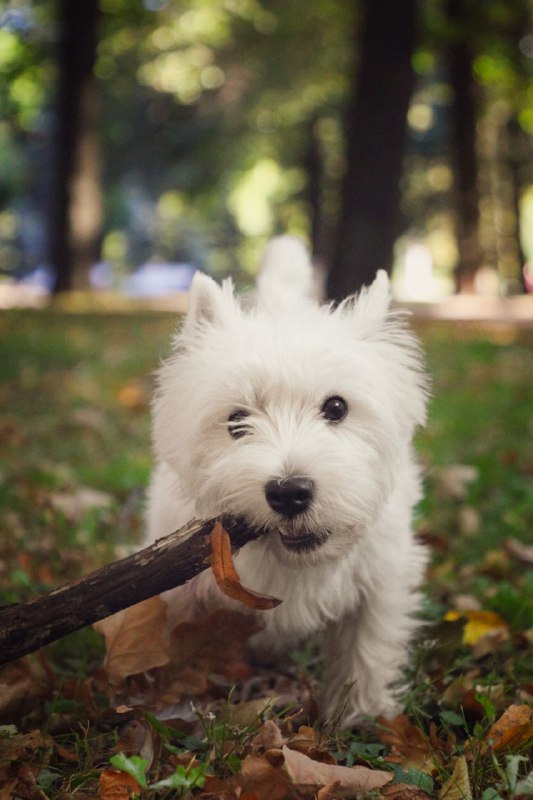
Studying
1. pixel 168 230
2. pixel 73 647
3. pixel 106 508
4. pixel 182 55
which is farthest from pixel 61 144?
pixel 168 230

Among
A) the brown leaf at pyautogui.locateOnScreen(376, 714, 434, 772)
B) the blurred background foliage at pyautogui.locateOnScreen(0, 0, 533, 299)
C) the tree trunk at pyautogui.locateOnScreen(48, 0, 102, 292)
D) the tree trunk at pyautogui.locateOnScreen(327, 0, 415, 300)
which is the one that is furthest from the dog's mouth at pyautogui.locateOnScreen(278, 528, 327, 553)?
the tree trunk at pyautogui.locateOnScreen(48, 0, 102, 292)

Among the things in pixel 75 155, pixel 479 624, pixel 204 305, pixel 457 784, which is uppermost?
pixel 75 155

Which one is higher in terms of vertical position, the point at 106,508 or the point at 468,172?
the point at 468,172

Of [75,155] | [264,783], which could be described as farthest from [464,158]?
[264,783]

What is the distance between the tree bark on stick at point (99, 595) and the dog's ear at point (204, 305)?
86 cm

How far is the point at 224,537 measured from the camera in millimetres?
2168

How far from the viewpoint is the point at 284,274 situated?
3.87 meters

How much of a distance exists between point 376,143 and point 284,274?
694 centimetres

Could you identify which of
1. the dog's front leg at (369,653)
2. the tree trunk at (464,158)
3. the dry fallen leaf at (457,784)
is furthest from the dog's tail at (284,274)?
the tree trunk at (464,158)

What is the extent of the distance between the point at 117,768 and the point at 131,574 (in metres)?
0.47

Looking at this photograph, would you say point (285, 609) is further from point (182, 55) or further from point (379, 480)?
point (182, 55)

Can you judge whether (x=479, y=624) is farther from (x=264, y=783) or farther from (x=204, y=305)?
(x=204, y=305)

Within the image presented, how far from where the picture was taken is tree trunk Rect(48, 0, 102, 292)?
601 inches

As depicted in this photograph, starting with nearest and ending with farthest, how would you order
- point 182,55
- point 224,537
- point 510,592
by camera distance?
point 224,537
point 510,592
point 182,55
